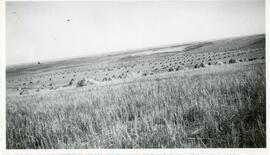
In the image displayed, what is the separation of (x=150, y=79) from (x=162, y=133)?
0.53 m

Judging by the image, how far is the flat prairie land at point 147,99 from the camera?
307cm

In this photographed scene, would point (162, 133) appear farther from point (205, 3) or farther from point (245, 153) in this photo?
point (205, 3)

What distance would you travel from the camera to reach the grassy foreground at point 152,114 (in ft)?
10.0

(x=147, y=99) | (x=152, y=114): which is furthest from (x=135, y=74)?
(x=152, y=114)

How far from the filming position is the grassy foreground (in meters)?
3.06

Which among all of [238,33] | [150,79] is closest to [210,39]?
[238,33]

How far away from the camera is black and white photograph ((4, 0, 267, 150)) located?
3.09 metres

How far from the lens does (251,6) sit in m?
3.12

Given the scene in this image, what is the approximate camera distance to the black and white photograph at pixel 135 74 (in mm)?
3086

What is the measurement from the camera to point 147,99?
3.18 m

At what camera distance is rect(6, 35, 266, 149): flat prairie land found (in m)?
3.07

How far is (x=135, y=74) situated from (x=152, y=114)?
418 mm

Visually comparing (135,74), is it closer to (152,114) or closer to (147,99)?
(147,99)

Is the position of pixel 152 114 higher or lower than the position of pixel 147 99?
lower
